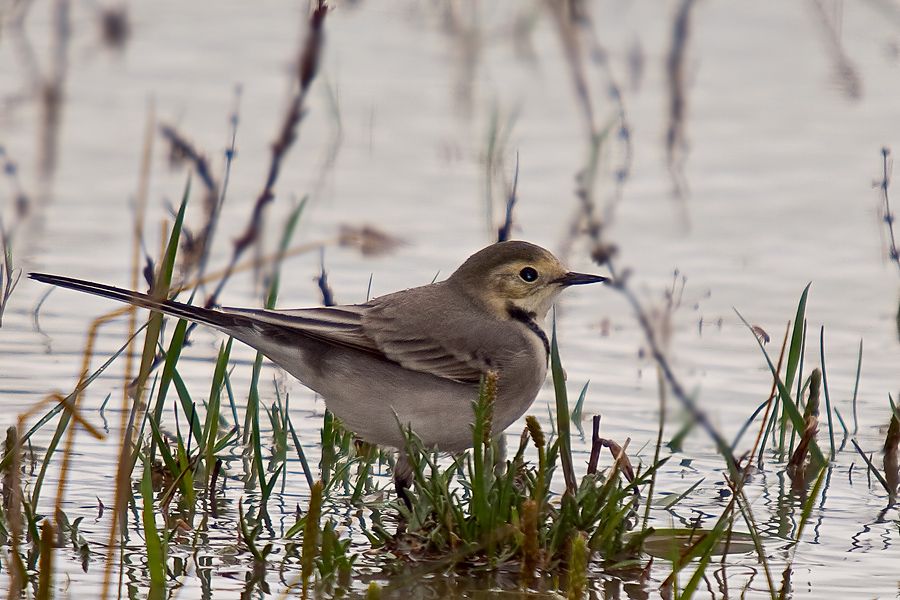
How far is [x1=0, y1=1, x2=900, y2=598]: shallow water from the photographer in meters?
6.89

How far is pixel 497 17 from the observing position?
12930mm

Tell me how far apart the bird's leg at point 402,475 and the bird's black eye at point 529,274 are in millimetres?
1183

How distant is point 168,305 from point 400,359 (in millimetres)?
1093

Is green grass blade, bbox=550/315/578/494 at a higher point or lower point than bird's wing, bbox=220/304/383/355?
lower

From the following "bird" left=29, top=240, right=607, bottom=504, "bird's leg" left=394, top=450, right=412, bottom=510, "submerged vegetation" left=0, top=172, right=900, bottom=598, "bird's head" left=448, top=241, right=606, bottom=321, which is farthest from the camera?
"bird's head" left=448, top=241, right=606, bottom=321

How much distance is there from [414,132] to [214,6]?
330 centimetres

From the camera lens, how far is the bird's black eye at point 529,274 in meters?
7.45

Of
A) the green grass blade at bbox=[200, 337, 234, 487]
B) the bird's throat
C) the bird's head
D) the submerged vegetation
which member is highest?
the bird's head

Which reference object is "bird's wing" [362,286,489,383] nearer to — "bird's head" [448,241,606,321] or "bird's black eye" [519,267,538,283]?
"bird's head" [448,241,606,321]

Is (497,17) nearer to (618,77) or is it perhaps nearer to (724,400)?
(618,77)

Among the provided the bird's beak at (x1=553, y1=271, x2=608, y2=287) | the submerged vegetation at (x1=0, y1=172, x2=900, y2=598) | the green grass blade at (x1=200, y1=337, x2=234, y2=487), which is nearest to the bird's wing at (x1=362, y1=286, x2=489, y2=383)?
the submerged vegetation at (x1=0, y1=172, x2=900, y2=598)

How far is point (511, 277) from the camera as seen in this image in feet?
24.4

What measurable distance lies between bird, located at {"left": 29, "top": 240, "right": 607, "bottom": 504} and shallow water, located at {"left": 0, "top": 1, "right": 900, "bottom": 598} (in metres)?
0.44

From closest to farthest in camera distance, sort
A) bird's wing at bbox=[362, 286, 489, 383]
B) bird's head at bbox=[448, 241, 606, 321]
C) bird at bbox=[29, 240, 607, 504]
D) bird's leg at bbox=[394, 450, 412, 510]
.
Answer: bird's leg at bbox=[394, 450, 412, 510], bird at bbox=[29, 240, 607, 504], bird's wing at bbox=[362, 286, 489, 383], bird's head at bbox=[448, 241, 606, 321]
